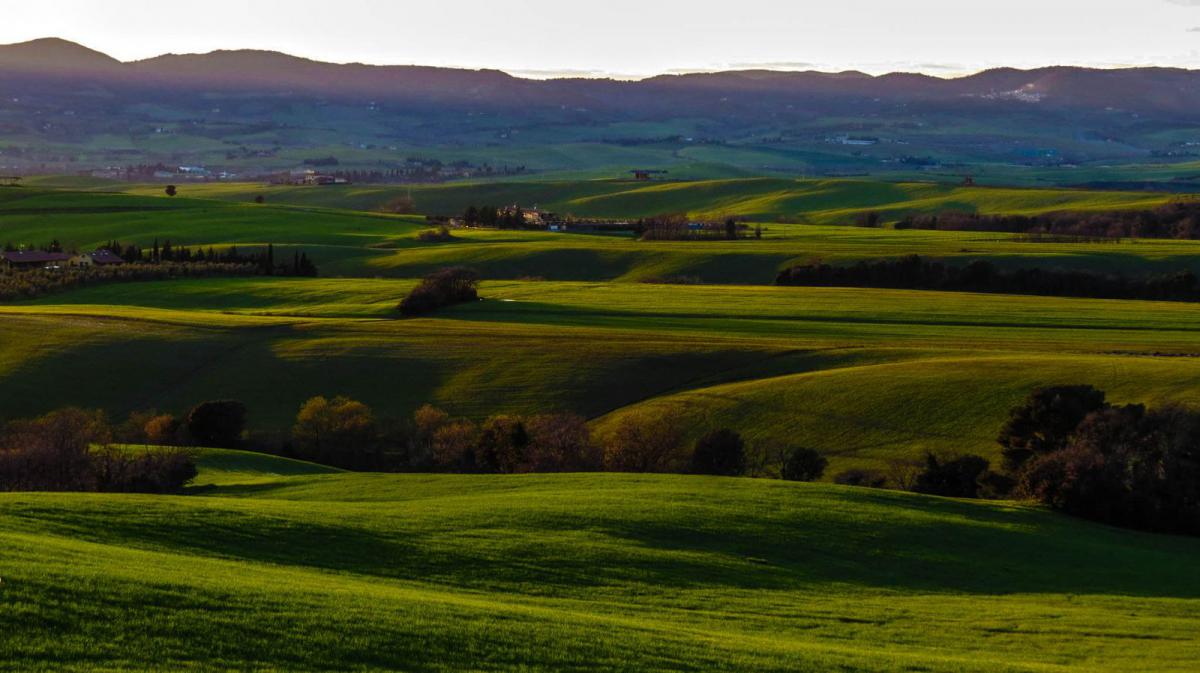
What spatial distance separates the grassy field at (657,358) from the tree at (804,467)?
3.03 meters

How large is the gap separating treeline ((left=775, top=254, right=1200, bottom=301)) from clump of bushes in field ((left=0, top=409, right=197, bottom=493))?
78.0 meters

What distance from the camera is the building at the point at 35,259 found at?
132m

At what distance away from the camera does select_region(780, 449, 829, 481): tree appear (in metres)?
54.5

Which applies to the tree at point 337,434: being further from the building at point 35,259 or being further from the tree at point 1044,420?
the building at point 35,259

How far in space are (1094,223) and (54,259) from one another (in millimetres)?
119049

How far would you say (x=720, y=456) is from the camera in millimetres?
55500

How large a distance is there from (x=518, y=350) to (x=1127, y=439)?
3719cm

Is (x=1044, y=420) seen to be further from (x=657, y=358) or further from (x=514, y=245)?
(x=514, y=245)

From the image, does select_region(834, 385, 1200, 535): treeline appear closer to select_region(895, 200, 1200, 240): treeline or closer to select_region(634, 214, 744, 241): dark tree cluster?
select_region(634, 214, 744, 241): dark tree cluster

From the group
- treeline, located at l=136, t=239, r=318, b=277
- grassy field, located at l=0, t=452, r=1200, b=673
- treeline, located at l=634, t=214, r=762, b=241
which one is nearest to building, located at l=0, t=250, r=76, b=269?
treeline, located at l=136, t=239, r=318, b=277

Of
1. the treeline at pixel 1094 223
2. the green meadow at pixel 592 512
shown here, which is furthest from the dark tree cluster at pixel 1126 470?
the treeline at pixel 1094 223

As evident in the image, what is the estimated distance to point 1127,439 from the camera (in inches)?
1932

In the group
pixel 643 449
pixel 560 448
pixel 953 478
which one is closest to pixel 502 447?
pixel 560 448

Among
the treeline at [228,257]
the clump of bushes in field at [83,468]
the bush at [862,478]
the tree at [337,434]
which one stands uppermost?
the clump of bushes in field at [83,468]
